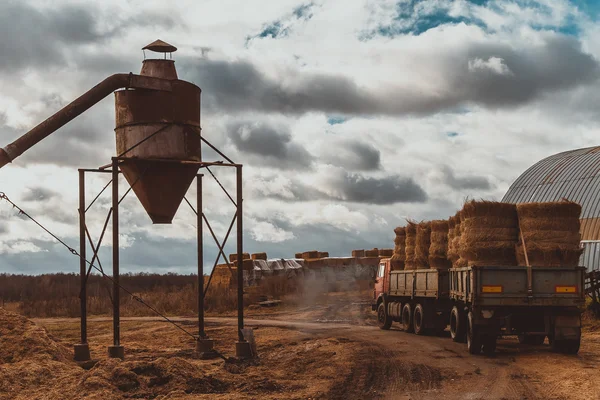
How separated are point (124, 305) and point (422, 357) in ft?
95.7

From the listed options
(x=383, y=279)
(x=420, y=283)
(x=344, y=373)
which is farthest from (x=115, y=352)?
(x=383, y=279)

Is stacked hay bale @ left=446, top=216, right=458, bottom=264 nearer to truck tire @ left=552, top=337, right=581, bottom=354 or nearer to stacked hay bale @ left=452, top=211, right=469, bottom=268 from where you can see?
stacked hay bale @ left=452, top=211, right=469, bottom=268

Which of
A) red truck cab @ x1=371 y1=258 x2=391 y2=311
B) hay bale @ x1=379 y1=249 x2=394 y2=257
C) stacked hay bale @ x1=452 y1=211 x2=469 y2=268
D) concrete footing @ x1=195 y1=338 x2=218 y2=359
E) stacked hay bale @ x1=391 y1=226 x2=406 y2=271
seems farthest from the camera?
hay bale @ x1=379 y1=249 x2=394 y2=257

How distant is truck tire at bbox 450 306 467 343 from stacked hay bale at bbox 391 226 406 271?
5.89 meters

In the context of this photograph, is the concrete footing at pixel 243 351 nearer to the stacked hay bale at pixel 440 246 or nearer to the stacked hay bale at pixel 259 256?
the stacked hay bale at pixel 440 246

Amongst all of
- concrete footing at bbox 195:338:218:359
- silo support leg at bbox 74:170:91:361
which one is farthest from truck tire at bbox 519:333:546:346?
silo support leg at bbox 74:170:91:361

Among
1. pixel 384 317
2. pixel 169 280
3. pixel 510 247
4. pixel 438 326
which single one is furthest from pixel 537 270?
pixel 169 280

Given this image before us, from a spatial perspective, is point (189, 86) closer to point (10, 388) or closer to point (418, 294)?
point (10, 388)

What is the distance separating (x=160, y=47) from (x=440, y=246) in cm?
1049

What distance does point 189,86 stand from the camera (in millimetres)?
19438

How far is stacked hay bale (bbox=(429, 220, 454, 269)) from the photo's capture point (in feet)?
76.7

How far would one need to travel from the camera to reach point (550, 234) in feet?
61.8

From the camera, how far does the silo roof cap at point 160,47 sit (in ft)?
64.2

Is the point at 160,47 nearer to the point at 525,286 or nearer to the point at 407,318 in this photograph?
the point at 525,286
